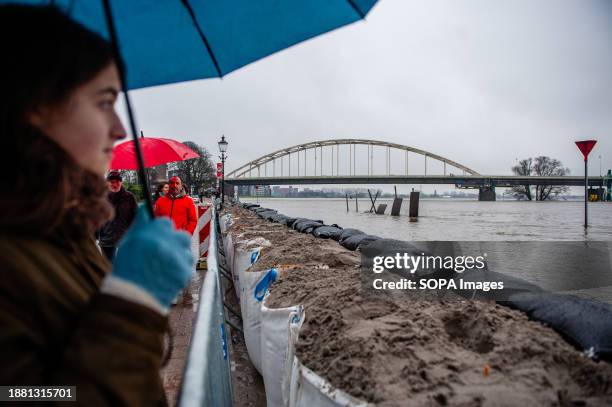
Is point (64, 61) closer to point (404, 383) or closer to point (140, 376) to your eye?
point (140, 376)

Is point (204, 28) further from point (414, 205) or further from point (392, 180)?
point (392, 180)

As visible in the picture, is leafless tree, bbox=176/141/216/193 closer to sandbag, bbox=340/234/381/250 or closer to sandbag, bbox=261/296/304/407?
sandbag, bbox=340/234/381/250

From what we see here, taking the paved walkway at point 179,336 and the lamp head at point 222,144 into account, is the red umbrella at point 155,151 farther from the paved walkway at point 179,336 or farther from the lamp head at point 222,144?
the lamp head at point 222,144

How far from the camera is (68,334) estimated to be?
720 millimetres

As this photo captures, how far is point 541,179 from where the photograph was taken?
189 ft

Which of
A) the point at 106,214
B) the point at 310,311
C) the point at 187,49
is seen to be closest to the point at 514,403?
A: the point at 310,311

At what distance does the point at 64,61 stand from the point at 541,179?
66.8 metres

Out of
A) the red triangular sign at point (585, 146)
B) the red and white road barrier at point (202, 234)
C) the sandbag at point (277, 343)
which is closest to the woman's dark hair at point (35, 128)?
the sandbag at point (277, 343)

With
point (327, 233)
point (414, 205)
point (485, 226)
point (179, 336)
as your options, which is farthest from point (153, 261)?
point (414, 205)

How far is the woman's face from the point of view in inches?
31.5

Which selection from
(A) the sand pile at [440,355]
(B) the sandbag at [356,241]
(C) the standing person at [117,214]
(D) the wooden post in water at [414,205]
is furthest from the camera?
(D) the wooden post in water at [414,205]

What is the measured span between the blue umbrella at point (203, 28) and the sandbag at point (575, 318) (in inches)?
69.3

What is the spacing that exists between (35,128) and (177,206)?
5.17 m

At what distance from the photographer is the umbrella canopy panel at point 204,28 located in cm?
151
